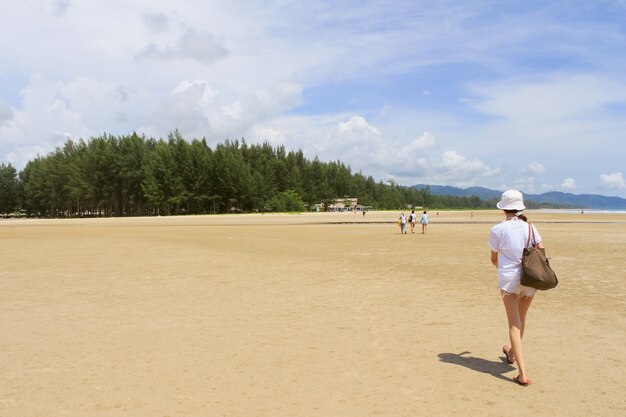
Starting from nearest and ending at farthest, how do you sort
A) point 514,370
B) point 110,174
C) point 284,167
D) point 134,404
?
point 134,404 < point 514,370 < point 110,174 < point 284,167

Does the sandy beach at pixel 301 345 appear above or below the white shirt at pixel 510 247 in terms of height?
below

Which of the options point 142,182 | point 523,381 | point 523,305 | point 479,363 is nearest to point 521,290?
point 523,305

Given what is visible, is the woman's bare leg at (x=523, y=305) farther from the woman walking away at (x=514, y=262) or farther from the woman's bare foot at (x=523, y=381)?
the woman's bare foot at (x=523, y=381)

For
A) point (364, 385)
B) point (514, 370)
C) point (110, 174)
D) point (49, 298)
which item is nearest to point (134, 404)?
point (364, 385)

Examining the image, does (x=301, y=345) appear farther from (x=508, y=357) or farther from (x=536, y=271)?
(x=536, y=271)

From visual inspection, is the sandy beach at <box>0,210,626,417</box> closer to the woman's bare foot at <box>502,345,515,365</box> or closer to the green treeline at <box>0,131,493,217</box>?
the woman's bare foot at <box>502,345,515,365</box>

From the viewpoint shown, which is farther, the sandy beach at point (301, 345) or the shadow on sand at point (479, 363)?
the shadow on sand at point (479, 363)

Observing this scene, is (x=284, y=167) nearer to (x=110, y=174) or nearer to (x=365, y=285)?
(x=110, y=174)

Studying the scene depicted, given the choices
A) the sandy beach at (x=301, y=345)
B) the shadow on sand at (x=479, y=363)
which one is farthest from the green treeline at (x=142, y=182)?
the shadow on sand at (x=479, y=363)

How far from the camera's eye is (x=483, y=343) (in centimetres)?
642

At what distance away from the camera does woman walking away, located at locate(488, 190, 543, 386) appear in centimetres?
493

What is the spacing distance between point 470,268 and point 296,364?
990 cm

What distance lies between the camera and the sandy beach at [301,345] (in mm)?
4539

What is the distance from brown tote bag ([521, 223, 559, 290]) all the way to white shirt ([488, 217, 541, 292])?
108mm
